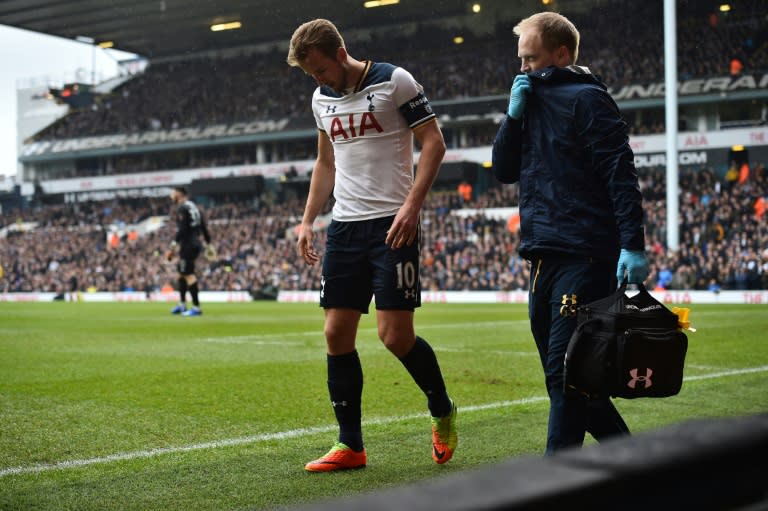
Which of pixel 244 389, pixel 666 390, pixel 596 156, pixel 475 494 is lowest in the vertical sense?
pixel 244 389

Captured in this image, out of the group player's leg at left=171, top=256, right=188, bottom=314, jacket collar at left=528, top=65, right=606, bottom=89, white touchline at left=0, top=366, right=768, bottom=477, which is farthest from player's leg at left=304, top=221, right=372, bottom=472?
player's leg at left=171, top=256, right=188, bottom=314

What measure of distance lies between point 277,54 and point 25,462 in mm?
49268

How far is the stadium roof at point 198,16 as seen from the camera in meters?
43.5

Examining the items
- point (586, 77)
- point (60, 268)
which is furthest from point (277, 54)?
point (586, 77)

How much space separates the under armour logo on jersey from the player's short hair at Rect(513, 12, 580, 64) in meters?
0.95

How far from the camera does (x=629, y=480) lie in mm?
820

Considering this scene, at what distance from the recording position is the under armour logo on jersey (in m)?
3.31

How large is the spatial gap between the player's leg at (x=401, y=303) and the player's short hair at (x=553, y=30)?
1.15m

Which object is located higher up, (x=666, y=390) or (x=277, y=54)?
(x=277, y=54)

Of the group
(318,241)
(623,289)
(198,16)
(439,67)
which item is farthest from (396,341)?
(198,16)

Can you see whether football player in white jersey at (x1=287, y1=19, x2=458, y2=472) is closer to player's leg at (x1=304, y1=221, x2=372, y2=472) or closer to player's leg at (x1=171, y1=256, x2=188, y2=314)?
player's leg at (x1=304, y1=221, x2=372, y2=472)

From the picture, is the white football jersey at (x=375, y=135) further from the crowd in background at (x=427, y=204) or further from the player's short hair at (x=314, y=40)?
the crowd in background at (x=427, y=204)

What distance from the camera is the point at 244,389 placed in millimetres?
6867

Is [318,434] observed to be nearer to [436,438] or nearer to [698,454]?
[436,438]
